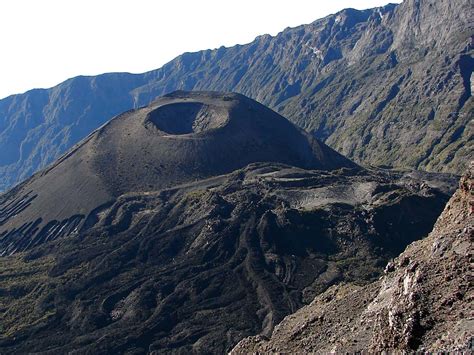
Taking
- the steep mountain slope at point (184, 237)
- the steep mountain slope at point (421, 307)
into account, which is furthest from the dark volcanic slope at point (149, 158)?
the steep mountain slope at point (421, 307)

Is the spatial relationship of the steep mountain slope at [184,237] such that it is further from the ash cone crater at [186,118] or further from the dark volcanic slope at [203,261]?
the ash cone crater at [186,118]

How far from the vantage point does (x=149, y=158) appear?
400 ft

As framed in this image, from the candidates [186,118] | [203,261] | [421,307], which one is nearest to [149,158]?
[186,118]

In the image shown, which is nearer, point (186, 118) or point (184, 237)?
point (184, 237)

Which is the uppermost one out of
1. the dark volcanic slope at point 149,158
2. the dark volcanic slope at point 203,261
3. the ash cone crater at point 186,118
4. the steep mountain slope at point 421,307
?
the ash cone crater at point 186,118

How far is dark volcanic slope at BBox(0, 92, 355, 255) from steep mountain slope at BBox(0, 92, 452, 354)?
0.41 meters

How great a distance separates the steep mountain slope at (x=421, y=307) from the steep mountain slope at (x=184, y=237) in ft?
108

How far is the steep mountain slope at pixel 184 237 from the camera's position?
68875mm

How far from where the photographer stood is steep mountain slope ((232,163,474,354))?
18484 mm

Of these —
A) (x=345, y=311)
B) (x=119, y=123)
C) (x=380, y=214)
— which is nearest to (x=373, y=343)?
(x=345, y=311)

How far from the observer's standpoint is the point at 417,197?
93.8 meters

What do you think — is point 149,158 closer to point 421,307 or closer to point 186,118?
point 186,118

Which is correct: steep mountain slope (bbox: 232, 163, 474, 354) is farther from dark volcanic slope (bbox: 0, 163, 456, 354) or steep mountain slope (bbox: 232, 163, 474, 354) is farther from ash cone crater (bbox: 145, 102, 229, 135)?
ash cone crater (bbox: 145, 102, 229, 135)

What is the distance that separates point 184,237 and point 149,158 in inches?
1415
